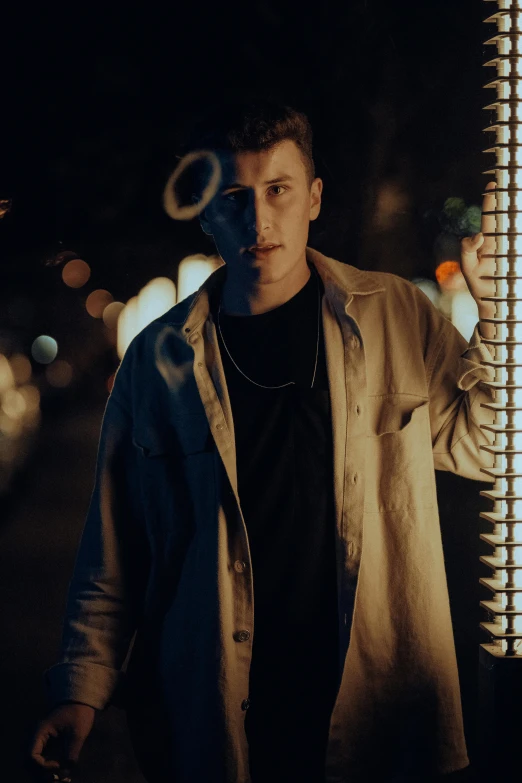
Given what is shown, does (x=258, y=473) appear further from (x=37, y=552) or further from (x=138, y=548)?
(x=37, y=552)

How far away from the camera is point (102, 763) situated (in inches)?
139

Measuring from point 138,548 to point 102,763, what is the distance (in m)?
1.72

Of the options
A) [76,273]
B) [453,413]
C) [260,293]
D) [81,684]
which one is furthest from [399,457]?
[76,273]

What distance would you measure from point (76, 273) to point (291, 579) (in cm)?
228

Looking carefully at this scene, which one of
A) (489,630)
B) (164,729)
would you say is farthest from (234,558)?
(489,630)

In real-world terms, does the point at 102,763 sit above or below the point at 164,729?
below

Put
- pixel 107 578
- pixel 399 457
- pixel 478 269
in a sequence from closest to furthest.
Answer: pixel 478 269 < pixel 399 457 < pixel 107 578

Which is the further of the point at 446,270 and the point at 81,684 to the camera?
the point at 446,270

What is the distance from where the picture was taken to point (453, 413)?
216 centimetres

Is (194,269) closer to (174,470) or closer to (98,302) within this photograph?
(98,302)

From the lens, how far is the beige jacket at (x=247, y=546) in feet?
6.81

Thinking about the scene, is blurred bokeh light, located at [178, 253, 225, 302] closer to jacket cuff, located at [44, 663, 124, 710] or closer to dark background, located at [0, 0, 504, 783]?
dark background, located at [0, 0, 504, 783]

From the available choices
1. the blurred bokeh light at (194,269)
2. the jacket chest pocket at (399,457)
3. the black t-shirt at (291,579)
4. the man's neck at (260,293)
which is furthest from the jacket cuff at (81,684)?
the blurred bokeh light at (194,269)

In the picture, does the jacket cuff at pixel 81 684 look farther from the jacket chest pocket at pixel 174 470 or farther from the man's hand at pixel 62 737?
→ the jacket chest pocket at pixel 174 470
